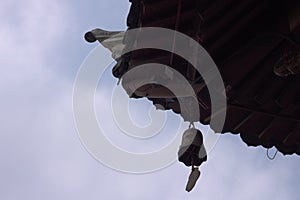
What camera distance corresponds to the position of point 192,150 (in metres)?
4.41

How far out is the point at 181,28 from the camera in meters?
3.81

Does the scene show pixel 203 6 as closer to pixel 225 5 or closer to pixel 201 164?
pixel 225 5

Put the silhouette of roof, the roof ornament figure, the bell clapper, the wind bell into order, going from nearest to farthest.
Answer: the silhouette of roof, the roof ornament figure, the bell clapper, the wind bell

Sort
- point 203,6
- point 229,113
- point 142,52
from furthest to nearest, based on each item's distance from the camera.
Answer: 1. point 229,113
2. point 142,52
3. point 203,6

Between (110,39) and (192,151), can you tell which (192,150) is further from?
(110,39)

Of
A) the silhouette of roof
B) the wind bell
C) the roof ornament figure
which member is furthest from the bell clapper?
the roof ornament figure

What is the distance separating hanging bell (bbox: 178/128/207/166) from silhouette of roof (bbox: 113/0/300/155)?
0.95ft

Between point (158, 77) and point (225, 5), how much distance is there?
25.3 inches

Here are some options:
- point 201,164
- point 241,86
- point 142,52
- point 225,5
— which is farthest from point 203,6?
point 201,164

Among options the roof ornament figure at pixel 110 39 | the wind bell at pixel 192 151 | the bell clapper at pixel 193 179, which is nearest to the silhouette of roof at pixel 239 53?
the roof ornament figure at pixel 110 39

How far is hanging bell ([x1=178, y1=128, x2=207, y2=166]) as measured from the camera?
440cm

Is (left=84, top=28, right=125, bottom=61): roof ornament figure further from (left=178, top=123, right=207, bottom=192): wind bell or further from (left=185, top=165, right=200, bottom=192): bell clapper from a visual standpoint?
(left=185, top=165, right=200, bottom=192): bell clapper

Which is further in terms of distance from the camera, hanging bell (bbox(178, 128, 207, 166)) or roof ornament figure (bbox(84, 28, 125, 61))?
hanging bell (bbox(178, 128, 207, 166))

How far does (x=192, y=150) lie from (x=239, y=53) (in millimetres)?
802
